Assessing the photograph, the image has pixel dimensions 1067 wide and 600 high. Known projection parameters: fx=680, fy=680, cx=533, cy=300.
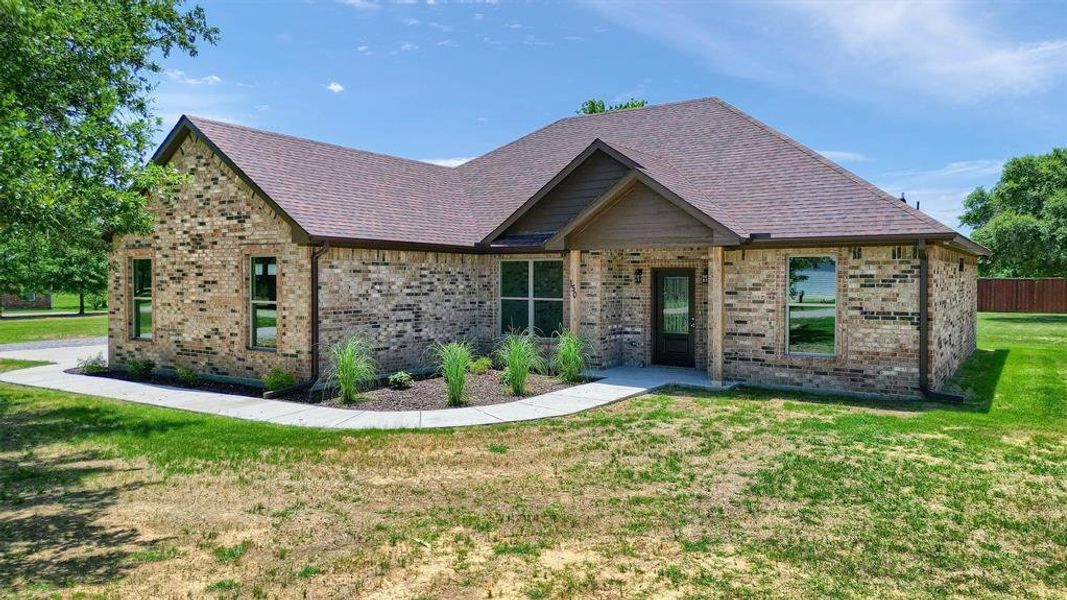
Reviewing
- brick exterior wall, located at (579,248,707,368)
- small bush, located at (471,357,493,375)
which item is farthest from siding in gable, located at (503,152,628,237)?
small bush, located at (471,357,493,375)

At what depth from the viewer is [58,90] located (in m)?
9.02

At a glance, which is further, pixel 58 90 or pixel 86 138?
pixel 58 90

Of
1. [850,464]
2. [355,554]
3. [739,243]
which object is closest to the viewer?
[355,554]

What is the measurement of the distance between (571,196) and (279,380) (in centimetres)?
737

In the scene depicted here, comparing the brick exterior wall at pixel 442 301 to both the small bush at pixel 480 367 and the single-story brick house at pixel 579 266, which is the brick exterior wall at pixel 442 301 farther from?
the small bush at pixel 480 367

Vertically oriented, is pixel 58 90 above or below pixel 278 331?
above

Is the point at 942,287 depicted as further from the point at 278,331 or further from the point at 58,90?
the point at 58,90

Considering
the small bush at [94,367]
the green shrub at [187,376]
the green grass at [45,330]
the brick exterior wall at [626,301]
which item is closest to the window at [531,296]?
the brick exterior wall at [626,301]

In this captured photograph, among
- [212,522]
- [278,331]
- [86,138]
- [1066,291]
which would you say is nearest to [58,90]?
[86,138]

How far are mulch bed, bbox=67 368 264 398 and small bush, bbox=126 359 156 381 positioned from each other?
95mm

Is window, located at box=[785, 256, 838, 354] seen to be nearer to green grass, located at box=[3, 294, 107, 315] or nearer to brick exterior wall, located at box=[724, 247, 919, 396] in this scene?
brick exterior wall, located at box=[724, 247, 919, 396]

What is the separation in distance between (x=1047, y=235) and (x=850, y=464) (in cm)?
3489

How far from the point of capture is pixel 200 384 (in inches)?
541

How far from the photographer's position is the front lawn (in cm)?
489
